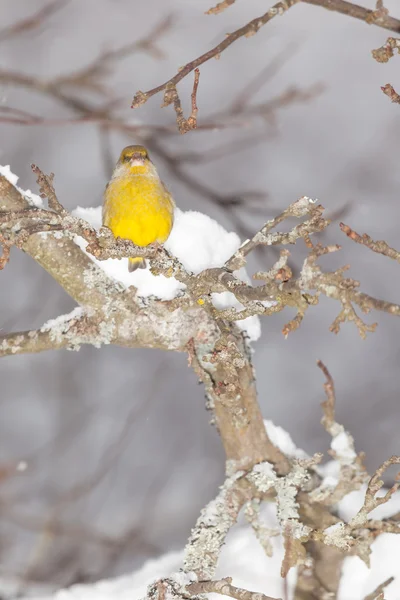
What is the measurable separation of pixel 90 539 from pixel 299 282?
127 inches

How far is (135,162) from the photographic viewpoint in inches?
115

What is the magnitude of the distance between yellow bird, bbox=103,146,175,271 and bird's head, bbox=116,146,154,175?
4 centimetres

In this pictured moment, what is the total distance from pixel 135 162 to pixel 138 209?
1.07 feet

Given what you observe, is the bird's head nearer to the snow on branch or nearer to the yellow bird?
the yellow bird

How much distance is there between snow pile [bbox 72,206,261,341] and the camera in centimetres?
233

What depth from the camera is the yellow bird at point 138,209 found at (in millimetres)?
2660

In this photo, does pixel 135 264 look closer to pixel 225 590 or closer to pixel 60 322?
pixel 60 322

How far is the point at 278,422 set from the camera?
17.5ft

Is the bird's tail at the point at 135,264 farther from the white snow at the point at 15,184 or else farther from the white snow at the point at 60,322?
the white snow at the point at 15,184

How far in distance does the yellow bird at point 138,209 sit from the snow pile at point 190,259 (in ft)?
0.38

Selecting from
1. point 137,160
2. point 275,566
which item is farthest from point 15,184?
point 275,566

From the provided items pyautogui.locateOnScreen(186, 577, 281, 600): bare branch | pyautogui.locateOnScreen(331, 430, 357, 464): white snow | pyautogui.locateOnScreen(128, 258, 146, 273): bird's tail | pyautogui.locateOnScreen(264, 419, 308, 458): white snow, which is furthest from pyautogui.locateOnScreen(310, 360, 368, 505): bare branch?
pyautogui.locateOnScreen(128, 258, 146, 273): bird's tail

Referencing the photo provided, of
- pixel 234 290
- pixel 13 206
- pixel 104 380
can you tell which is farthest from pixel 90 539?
pixel 234 290

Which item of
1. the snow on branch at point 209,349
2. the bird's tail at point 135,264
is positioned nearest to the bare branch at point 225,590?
the snow on branch at point 209,349
